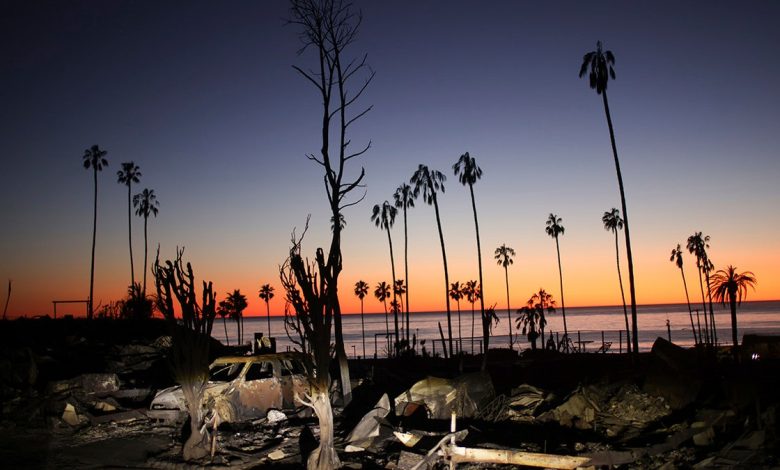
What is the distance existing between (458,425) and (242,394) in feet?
18.0

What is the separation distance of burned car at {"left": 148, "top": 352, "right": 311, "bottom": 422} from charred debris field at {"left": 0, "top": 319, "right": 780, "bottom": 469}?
281 mm

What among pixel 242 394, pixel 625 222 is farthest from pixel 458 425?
pixel 625 222

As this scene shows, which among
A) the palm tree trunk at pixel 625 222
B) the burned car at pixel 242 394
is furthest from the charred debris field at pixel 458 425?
the palm tree trunk at pixel 625 222

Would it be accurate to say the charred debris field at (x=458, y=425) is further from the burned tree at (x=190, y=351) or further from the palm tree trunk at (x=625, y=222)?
the palm tree trunk at (x=625, y=222)

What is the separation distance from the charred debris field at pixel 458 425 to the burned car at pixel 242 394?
0.92 ft

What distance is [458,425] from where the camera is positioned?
12766 mm

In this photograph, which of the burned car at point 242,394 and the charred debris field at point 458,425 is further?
the burned car at point 242,394

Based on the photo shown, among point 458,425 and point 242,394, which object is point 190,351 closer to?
point 242,394

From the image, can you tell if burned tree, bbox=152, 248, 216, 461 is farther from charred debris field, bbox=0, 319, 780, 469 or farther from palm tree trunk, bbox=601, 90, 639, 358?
palm tree trunk, bbox=601, 90, 639, 358

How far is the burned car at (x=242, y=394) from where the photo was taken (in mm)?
12508

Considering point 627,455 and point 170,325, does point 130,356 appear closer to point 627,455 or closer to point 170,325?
point 170,325

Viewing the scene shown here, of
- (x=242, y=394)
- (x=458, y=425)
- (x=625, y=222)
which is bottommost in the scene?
(x=458, y=425)

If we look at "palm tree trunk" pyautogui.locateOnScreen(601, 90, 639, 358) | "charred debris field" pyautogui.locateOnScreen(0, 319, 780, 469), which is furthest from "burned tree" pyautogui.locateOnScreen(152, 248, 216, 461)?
"palm tree trunk" pyautogui.locateOnScreen(601, 90, 639, 358)

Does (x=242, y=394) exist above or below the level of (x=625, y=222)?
below
